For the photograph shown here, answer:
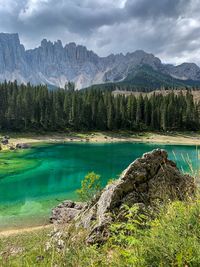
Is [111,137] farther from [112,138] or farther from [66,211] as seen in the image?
[66,211]

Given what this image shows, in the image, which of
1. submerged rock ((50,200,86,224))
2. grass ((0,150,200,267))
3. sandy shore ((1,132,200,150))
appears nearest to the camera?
grass ((0,150,200,267))

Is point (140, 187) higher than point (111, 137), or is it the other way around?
point (140, 187)

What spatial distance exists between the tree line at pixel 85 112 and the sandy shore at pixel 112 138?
7.17m

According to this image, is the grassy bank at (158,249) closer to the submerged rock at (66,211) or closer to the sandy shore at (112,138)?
the submerged rock at (66,211)

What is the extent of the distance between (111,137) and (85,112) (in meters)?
17.3

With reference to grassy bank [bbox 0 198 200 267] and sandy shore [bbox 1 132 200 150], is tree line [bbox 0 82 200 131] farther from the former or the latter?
grassy bank [bbox 0 198 200 267]

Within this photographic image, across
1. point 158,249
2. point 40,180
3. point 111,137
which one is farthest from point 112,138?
point 158,249

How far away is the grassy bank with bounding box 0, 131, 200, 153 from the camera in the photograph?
9184 cm

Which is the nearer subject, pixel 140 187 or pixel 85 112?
pixel 140 187

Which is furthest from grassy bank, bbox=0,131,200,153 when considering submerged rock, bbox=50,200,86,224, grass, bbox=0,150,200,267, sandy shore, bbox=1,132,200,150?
grass, bbox=0,150,200,267

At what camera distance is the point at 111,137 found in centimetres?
10038

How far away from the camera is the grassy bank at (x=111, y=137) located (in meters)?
91.8

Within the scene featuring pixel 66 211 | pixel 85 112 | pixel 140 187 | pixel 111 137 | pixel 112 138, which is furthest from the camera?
pixel 85 112

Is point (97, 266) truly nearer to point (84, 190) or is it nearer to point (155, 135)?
point (84, 190)
